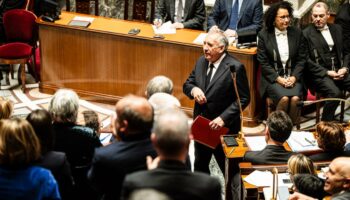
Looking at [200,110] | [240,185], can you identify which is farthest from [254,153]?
[200,110]

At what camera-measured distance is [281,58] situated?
641 cm

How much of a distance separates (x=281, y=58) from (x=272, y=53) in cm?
13

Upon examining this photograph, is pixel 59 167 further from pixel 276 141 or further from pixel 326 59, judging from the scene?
pixel 326 59

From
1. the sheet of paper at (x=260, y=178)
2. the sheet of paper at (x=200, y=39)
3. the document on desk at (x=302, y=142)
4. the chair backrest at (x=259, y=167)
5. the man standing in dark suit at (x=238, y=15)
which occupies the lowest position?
the sheet of paper at (x=260, y=178)

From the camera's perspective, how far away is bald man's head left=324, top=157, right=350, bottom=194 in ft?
11.8

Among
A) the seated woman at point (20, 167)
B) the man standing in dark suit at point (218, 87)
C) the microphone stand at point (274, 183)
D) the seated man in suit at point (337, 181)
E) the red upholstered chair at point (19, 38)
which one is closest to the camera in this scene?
the seated woman at point (20, 167)

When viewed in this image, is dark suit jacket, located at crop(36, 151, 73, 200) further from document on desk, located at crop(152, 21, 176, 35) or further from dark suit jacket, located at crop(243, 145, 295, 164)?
document on desk, located at crop(152, 21, 176, 35)

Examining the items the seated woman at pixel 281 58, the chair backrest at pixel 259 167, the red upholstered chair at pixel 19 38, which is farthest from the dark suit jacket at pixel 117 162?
the red upholstered chair at pixel 19 38

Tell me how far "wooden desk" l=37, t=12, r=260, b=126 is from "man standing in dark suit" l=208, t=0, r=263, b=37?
0.38 meters

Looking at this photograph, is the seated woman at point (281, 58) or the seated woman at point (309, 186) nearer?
the seated woman at point (309, 186)

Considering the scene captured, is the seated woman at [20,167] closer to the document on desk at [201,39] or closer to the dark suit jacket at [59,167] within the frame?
the dark suit jacket at [59,167]

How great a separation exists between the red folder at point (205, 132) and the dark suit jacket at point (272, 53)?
1.48m

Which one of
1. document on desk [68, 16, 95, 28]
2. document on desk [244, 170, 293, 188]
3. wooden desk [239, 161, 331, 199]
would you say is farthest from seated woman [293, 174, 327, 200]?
document on desk [68, 16, 95, 28]

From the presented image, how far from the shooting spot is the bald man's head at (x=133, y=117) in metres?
3.25
